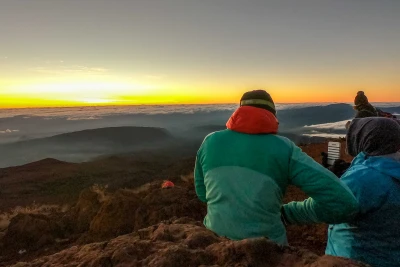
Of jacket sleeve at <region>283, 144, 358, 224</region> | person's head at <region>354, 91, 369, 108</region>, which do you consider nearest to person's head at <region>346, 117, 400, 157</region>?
jacket sleeve at <region>283, 144, 358, 224</region>

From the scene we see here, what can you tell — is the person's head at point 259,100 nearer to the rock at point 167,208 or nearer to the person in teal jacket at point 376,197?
the person in teal jacket at point 376,197

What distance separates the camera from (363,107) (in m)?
6.21

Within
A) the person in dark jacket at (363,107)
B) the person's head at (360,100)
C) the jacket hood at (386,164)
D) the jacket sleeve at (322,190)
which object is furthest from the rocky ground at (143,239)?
the person's head at (360,100)

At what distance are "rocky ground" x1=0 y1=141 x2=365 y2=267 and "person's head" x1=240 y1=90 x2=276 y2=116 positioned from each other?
80cm

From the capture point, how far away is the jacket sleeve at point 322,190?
1.88 meters

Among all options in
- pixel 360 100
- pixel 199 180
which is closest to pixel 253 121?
pixel 199 180

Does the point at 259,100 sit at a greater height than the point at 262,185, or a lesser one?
greater

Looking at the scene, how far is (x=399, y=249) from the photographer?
2.19 metres

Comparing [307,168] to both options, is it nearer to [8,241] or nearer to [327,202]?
[327,202]

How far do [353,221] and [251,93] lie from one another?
1.04 m

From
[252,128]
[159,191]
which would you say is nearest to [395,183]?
[252,128]

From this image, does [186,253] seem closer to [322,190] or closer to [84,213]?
[322,190]

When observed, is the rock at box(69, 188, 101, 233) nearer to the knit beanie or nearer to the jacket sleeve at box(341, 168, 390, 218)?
the knit beanie

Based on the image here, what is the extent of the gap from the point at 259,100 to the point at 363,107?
478 cm
